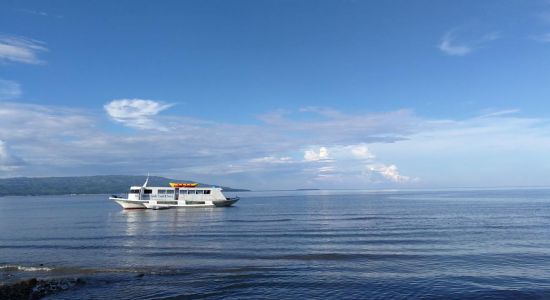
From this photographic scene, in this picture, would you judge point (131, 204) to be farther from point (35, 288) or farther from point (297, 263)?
point (35, 288)

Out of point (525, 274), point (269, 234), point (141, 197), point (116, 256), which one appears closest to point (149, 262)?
point (116, 256)

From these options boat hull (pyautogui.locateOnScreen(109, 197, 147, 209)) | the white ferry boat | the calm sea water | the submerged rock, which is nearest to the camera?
the submerged rock

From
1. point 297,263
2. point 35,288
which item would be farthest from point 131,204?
point 35,288

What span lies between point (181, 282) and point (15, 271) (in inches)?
543

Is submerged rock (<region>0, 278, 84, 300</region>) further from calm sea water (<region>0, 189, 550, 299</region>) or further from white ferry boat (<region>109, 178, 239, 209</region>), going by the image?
white ferry boat (<region>109, 178, 239, 209</region>)

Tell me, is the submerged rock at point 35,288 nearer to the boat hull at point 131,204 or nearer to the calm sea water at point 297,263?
the calm sea water at point 297,263

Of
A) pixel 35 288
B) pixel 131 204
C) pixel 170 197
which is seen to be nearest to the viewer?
pixel 35 288

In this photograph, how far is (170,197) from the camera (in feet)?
355

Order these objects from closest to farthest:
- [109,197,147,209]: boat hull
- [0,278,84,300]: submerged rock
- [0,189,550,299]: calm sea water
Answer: [0,278,84,300]: submerged rock → [0,189,550,299]: calm sea water → [109,197,147,209]: boat hull

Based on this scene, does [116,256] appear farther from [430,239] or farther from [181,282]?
[430,239]

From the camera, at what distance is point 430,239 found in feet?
151

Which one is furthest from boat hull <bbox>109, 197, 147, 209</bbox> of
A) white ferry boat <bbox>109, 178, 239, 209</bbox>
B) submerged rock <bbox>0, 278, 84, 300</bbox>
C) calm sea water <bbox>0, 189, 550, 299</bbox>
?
submerged rock <bbox>0, 278, 84, 300</bbox>

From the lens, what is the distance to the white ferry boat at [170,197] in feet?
348

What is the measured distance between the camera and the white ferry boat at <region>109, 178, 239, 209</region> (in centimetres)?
10594
